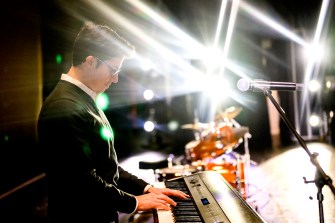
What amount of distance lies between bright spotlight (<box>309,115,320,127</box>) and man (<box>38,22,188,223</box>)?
32.5 feet

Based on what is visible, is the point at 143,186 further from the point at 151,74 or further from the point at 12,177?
the point at 151,74

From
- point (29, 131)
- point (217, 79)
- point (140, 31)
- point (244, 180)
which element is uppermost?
point (140, 31)

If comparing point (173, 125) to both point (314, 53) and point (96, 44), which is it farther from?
point (96, 44)

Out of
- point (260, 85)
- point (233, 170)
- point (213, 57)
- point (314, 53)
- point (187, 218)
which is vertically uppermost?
point (314, 53)

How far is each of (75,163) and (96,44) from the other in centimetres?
54

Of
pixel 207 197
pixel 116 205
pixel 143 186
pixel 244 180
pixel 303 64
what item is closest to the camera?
pixel 116 205

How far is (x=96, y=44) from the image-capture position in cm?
151

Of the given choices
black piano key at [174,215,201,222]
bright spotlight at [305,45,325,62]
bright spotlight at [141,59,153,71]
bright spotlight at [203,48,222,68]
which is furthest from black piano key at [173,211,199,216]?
bright spotlight at [141,59,153,71]

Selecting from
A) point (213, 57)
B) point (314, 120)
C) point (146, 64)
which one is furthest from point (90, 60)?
point (146, 64)

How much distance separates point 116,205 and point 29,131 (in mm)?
5415

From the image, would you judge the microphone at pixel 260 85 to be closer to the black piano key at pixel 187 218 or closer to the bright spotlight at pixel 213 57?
the black piano key at pixel 187 218

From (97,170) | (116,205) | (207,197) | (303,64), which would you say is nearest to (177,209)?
(207,197)

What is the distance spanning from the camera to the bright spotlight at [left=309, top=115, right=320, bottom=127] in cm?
1034

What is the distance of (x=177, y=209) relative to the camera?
1574 millimetres
